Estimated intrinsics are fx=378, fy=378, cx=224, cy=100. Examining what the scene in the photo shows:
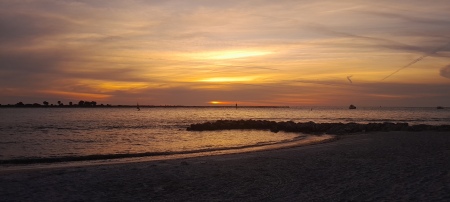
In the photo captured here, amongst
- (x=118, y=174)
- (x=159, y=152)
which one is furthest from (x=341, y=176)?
(x=159, y=152)

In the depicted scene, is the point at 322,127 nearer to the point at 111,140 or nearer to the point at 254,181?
the point at 111,140

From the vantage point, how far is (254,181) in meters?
13.1

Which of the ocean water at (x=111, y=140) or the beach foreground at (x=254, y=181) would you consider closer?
the beach foreground at (x=254, y=181)

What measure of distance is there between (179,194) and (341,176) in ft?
18.9

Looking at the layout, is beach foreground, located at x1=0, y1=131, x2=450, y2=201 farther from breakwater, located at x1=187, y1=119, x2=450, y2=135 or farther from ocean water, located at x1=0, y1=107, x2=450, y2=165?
breakwater, located at x1=187, y1=119, x2=450, y2=135

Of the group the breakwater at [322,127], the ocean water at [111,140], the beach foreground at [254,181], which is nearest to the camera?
the beach foreground at [254,181]

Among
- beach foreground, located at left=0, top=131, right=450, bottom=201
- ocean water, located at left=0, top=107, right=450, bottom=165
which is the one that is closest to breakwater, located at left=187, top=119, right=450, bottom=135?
ocean water, located at left=0, top=107, right=450, bottom=165

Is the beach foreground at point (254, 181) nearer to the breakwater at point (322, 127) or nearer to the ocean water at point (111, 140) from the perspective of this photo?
the ocean water at point (111, 140)

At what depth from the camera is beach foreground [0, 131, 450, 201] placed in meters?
10.8

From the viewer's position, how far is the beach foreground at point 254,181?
10.8 meters

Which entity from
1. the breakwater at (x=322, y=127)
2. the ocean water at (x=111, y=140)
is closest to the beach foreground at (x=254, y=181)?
the ocean water at (x=111, y=140)

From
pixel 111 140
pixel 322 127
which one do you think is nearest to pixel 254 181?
pixel 111 140

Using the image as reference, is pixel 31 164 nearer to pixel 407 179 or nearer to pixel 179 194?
pixel 179 194

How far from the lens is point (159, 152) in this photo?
2519 centimetres
